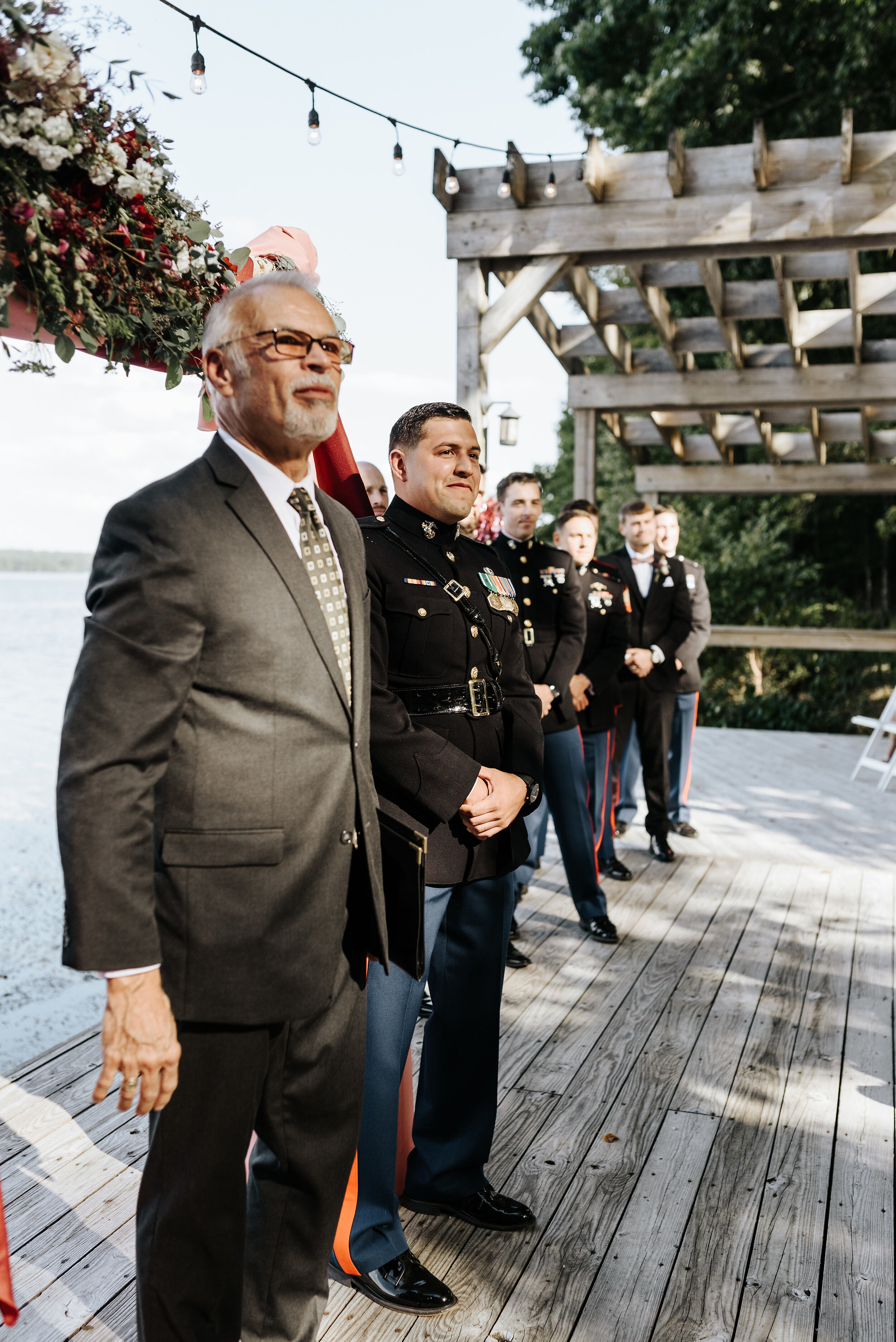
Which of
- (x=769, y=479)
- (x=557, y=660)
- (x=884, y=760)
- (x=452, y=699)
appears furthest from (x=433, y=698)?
(x=769, y=479)

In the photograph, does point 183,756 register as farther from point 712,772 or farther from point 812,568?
point 812,568

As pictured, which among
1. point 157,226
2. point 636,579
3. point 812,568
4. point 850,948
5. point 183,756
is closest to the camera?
point 183,756

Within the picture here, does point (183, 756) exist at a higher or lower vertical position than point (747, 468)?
lower

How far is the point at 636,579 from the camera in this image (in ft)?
18.6

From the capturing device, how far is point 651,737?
5.55 metres

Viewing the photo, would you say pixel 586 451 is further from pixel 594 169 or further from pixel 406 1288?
pixel 406 1288

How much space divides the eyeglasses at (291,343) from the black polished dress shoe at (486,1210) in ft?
5.88

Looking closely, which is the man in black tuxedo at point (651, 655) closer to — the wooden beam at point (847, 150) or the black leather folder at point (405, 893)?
the wooden beam at point (847, 150)

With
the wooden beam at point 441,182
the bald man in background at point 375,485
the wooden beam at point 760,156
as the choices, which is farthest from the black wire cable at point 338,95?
the bald man in background at point 375,485

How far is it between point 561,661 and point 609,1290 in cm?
253

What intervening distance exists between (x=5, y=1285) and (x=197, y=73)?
361 centimetres

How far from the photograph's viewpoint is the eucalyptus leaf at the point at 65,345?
65.5 inches

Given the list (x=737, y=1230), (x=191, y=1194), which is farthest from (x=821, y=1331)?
(x=191, y=1194)

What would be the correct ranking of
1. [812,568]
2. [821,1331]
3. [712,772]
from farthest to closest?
[812,568] < [712,772] < [821,1331]
